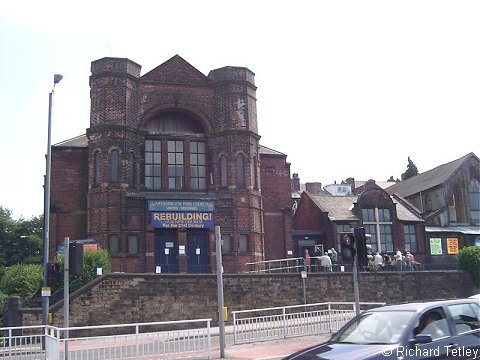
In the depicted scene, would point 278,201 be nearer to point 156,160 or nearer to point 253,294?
point 156,160

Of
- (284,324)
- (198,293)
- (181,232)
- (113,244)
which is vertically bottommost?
(284,324)

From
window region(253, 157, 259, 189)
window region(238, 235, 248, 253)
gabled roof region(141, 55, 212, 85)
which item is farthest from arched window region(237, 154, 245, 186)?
gabled roof region(141, 55, 212, 85)

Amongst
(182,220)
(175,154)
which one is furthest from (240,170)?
(182,220)

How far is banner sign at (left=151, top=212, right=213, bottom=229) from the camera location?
102ft

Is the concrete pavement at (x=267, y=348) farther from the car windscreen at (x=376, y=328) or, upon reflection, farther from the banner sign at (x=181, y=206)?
the banner sign at (x=181, y=206)

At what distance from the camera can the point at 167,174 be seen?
33.7m

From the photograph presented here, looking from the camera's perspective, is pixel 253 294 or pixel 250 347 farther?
pixel 253 294

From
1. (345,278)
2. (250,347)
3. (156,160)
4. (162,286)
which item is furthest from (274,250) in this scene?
(250,347)

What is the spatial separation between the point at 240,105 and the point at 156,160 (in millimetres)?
6038

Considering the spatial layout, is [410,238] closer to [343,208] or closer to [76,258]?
[343,208]

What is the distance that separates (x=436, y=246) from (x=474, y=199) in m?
7.30

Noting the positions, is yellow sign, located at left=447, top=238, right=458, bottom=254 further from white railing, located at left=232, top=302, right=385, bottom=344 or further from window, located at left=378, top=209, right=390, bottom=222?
white railing, located at left=232, top=302, right=385, bottom=344

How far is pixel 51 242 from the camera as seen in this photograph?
3162 cm

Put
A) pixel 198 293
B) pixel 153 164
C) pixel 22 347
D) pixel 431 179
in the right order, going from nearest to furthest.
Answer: pixel 22 347 < pixel 198 293 < pixel 153 164 < pixel 431 179
